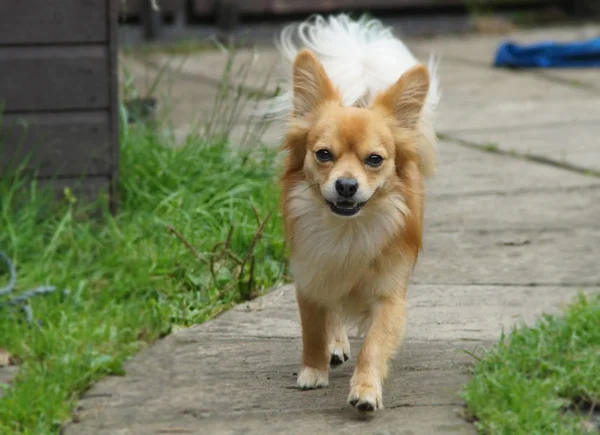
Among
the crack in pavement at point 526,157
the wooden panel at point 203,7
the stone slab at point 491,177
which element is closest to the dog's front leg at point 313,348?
the stone slab at point 491,177

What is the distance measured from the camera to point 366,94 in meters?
3.91

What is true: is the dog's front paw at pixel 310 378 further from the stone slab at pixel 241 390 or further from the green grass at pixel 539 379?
the green grass at pixel 539 379

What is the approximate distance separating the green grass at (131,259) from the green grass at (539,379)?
1169 millimetres

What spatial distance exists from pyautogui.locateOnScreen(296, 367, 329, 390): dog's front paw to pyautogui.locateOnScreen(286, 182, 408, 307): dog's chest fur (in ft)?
0.75

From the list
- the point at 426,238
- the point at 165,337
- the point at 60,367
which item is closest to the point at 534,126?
the point at 426,238

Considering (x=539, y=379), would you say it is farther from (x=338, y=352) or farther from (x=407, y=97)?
(x=407, y=97)

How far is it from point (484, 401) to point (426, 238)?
179 centimetres

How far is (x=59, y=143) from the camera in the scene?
198 inches

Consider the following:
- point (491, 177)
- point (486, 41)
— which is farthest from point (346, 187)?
point (486, 41)

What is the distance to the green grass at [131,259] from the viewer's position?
3.77m

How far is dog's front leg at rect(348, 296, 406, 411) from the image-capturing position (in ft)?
10.6

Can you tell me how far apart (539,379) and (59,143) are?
265 centimetres

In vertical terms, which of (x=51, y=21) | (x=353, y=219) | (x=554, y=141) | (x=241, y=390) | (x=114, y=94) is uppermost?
(x=51, y=21)

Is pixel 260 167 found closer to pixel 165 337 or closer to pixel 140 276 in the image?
pixel 140 276
